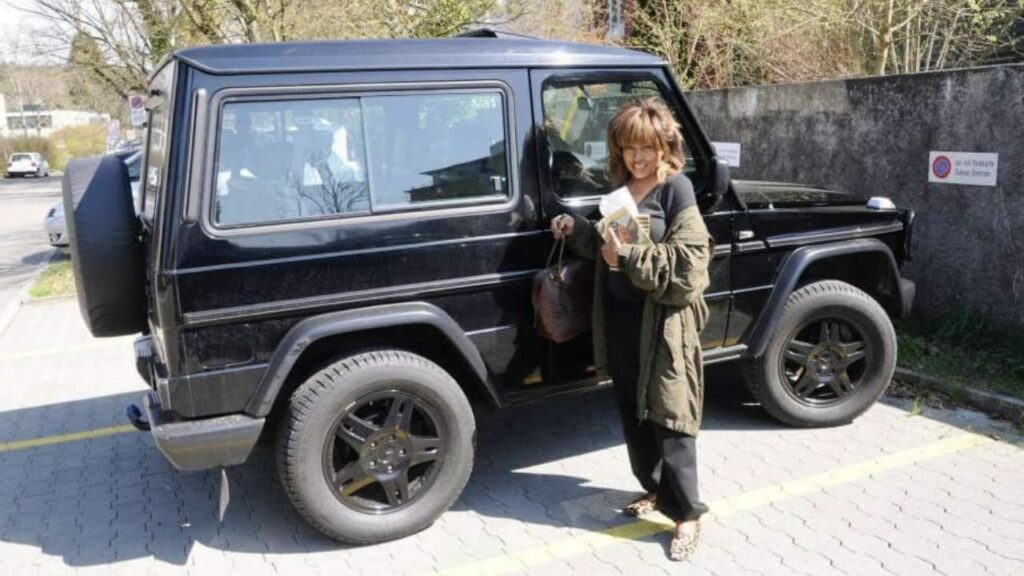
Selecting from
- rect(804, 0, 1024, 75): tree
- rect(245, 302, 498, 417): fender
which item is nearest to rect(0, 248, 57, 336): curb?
rect(245, 302, 498, 417): fender

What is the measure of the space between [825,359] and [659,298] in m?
1.69

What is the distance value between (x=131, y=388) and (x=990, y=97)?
610cm

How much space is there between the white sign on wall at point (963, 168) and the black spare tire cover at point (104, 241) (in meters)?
5.07

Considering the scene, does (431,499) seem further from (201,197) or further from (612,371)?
(201,197)

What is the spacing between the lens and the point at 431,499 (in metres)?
3.63

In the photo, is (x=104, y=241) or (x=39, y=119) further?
(x=39, y=119)

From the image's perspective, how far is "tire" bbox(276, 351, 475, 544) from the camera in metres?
3.36

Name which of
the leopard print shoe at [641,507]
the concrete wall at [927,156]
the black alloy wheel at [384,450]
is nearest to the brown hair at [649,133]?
the black alloy wheel at [384,450]

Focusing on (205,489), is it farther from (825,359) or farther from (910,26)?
(910,26)

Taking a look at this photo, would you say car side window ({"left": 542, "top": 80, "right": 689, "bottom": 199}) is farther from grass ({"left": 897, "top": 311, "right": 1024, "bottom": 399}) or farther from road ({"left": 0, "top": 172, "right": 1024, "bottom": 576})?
grass ({"left": 897, "top": 311, "right": 1024, "bottom": 399})

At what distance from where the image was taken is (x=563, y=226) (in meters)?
3.53

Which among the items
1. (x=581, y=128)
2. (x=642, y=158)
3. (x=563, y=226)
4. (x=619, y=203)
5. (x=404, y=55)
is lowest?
(x=563, y=226)

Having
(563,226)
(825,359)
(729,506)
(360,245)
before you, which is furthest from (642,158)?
(825,359)

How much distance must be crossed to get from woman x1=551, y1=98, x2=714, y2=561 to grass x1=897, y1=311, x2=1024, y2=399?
8.53 ft
